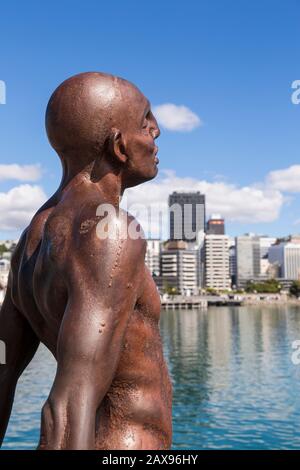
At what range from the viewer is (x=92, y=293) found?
2562 mm

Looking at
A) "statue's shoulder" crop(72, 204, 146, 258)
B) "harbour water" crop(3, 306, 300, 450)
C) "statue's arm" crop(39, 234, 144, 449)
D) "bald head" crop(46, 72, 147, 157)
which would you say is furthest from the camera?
"harbour water" crop(3, 306, 300, 450)

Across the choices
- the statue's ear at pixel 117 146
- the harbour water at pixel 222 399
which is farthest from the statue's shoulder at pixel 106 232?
the harbour water at pixel 222 399

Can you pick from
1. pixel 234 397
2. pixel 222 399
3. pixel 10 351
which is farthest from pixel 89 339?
pixel 234 397

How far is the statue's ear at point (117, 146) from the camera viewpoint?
304 centimetres

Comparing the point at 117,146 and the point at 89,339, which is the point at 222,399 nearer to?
the point at 117,146

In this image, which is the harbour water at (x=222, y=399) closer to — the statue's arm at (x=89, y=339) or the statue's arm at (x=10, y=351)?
the statue's arm at (x=10, y=351)

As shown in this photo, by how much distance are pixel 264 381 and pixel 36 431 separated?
51.2 feet

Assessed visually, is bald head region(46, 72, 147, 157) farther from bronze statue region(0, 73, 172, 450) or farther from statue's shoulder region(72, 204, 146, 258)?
statue's shoulder region(72, 204, 146, 258)

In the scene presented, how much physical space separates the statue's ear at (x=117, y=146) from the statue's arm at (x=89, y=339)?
571 mm

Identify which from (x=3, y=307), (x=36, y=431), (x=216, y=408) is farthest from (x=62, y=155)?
(x=216, y=408)

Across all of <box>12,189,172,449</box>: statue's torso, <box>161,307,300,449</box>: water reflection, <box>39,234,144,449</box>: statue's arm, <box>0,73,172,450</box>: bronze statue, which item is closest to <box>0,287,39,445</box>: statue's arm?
<box>0,73,172,450</box>: bronze statue

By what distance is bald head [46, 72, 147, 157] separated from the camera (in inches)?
119

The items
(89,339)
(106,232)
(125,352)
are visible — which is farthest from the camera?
(125,352)

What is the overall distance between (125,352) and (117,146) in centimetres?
107
